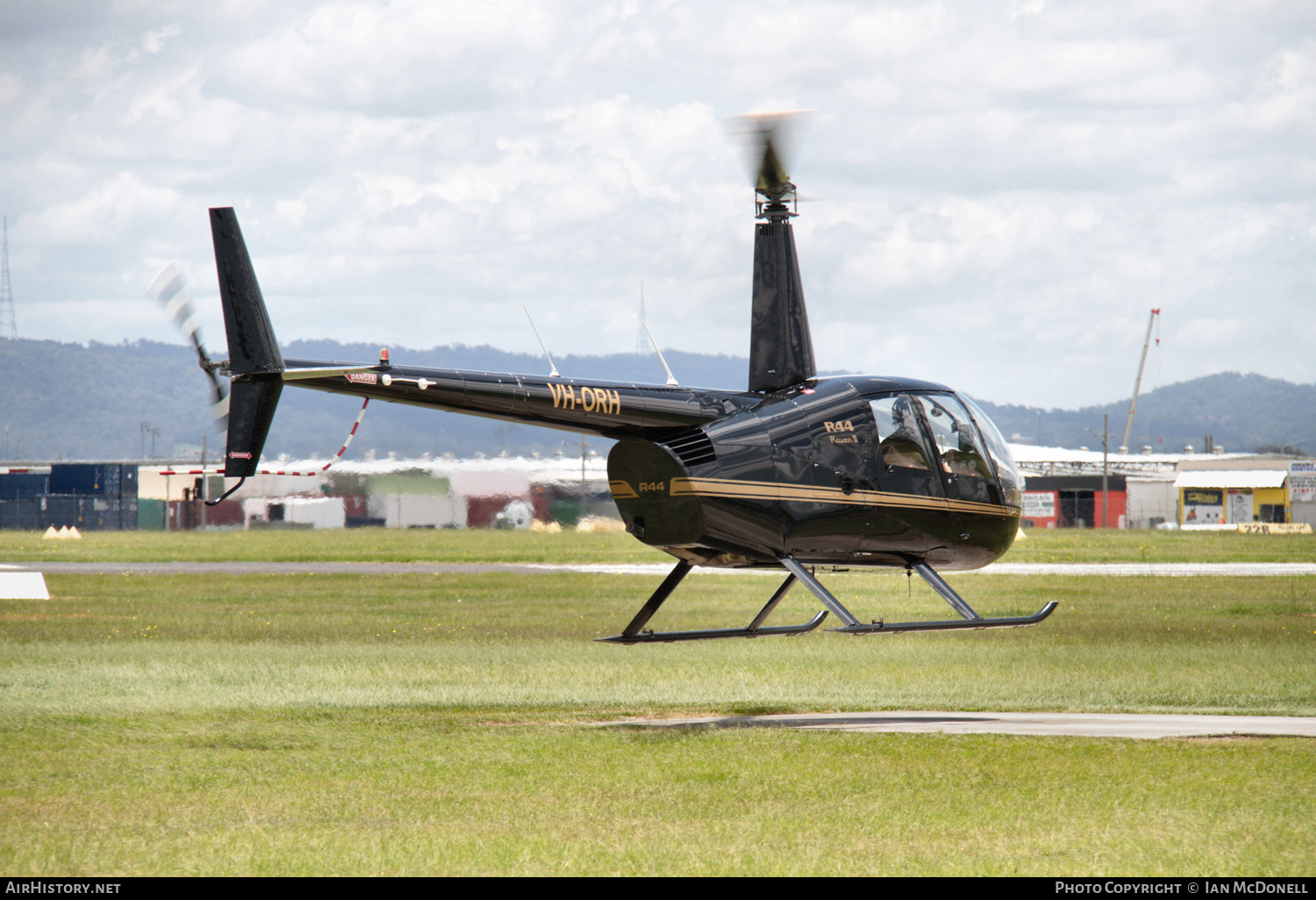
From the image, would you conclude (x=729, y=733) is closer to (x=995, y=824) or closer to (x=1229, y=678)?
(x=995, y=824)

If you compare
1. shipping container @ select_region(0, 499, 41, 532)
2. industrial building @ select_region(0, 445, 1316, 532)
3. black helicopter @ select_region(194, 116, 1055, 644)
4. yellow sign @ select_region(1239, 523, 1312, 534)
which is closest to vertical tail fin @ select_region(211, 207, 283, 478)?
black helicopter @ select_region(194, 116, 1055, 644)

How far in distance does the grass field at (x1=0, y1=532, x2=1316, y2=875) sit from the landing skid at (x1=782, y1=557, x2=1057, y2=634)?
1.07m

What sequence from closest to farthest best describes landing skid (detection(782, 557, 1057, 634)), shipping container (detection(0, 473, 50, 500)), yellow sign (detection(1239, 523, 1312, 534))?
landing skid (detection(782, 557, 1057, 634)), yellow sign (detection(1239, 523, 1312, 534)), shipping container (detection(0, 473, 50, 500))

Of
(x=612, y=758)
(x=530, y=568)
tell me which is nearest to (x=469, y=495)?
(x=530, y=568)

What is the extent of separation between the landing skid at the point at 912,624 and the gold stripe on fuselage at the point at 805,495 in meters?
0.71

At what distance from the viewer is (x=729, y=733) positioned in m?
13.0

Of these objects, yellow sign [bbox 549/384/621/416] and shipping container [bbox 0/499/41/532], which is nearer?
yellow sign [bbox 549/384/621/416]

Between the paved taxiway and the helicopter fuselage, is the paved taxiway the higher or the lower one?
the lower one

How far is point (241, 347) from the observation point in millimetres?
11664

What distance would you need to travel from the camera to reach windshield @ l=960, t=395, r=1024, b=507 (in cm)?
1443

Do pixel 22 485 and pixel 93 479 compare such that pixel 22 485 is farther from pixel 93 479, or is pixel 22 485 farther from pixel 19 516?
pixel 19 516

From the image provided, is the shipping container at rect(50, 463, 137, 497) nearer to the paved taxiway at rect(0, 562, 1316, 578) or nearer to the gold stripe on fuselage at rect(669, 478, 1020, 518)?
the paved taxiway at rect(0, 562, 1316, 578)
